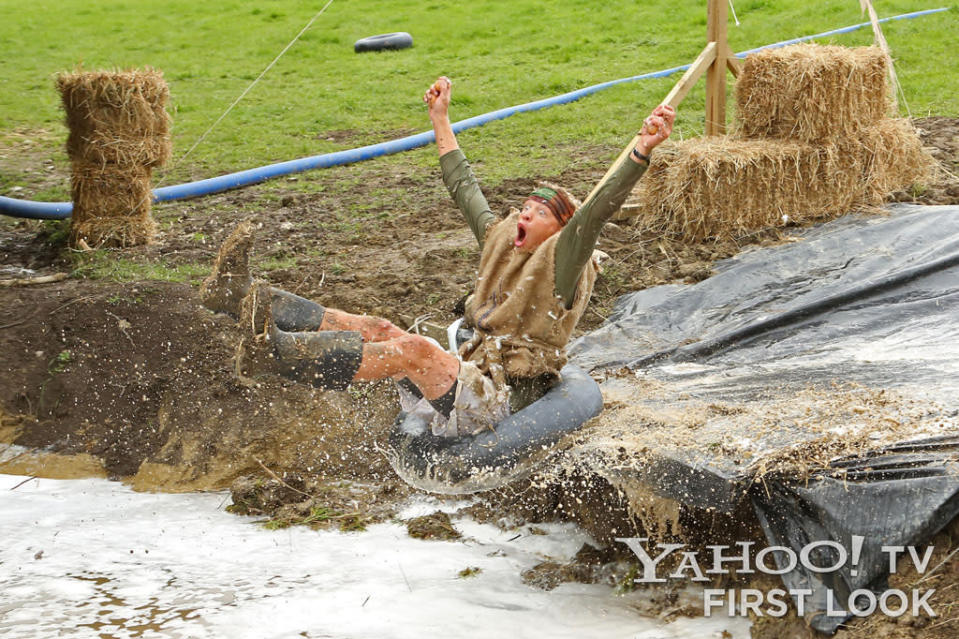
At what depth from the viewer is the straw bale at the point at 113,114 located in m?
7.25

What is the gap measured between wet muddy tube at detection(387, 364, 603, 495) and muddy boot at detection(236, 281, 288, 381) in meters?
0.78

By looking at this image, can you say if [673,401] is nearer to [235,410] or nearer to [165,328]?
[235,410]

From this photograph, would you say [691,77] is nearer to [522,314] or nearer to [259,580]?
[522,314]

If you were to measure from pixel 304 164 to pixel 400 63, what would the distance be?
5.31 meters

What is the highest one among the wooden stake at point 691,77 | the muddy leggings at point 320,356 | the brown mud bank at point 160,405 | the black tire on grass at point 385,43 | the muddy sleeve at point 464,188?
the black tire on grass at point 385,43

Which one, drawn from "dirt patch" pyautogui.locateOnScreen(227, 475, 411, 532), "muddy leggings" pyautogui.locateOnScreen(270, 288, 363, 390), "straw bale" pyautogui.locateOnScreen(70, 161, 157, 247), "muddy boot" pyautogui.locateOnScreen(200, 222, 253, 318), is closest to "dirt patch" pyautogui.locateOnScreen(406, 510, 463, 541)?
"dirt patch" pyautogui.locateOnScreen(227, 475, 411, 532)

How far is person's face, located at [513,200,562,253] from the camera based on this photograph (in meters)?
4.35

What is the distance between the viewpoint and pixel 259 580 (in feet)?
13.6

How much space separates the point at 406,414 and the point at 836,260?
3133 millimetres

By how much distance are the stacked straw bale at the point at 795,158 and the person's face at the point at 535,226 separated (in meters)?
2.85

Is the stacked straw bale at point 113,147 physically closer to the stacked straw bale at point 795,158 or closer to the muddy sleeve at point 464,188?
the muddy sleeve at point 464,188

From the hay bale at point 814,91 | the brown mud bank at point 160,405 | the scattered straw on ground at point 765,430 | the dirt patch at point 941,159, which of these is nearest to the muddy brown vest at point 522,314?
the scattered straw on ground at point 765,430

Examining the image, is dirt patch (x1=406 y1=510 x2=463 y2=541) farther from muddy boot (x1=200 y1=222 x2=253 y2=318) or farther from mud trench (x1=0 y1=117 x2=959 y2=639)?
muddy boot (x1=200 y1=222 x2=253 y2=318)

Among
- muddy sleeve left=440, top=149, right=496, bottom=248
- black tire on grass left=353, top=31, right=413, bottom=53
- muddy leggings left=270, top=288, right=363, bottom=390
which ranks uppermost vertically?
black tire on grass left=353, top=31, right=413, bottom=53
